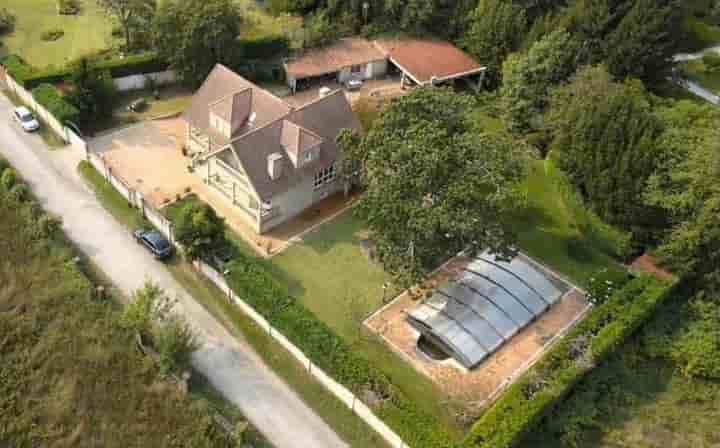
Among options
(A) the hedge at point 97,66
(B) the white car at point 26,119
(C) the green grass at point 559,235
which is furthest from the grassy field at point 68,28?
(C) the green grass at point 559,235

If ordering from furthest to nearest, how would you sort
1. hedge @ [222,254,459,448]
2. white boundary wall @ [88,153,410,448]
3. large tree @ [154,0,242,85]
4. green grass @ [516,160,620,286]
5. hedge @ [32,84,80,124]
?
large tree @ [154,0,242,85], hedge @ [32,84,80,124], green grass @ [516,160,620,286], white boundary wall @ [88,153,410,448], hedge @ [222,254,459,448]

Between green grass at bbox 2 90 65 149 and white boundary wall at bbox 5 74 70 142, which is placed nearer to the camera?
green grass at bbox 2 90 65 149

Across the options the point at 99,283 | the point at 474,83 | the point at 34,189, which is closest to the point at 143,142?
the point at 34,189

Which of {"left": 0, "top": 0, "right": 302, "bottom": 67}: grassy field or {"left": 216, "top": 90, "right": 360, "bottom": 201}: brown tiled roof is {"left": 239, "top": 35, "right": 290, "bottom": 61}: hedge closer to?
{"left": 0, "top": 0, "right": 302, "bottom": 67}: grassy field

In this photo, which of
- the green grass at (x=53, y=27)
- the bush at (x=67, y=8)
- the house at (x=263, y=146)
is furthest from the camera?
the bush at (x=67, y=8)

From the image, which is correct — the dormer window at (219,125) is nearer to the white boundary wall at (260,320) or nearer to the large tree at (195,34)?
the white boundary wall at (260,320)

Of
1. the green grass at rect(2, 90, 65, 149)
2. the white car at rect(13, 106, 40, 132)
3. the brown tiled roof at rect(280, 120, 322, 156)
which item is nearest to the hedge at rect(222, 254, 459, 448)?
the brown tiled roof at rect(280, 120, 322, 156)

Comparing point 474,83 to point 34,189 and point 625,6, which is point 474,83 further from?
point 34,189
